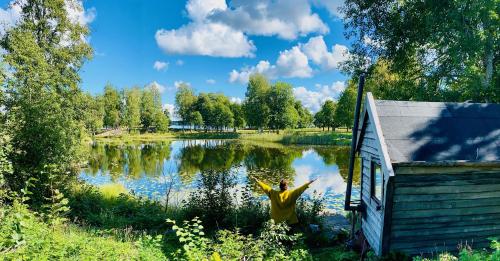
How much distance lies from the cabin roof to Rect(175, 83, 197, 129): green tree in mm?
90566

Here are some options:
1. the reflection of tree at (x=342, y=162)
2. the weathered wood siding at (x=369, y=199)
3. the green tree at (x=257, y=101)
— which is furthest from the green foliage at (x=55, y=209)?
the green tree at (x=257, y=101)

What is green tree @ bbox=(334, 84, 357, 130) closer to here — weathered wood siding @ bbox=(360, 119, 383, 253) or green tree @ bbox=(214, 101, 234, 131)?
green tree @ bbox=(214, 101, 234, 131)

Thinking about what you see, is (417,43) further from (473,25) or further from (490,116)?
(490,116)

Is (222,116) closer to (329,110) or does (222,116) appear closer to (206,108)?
(206,108)

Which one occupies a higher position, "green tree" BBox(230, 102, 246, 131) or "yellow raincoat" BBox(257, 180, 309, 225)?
"green tree" BBox(230, 102, 246, 131)

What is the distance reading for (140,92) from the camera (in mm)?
99438

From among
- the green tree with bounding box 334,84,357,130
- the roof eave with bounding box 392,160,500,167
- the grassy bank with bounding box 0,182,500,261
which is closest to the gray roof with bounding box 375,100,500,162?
the roof eave with bounding box 392,160,500,167

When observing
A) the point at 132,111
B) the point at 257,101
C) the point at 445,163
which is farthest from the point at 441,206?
the point at 132,111

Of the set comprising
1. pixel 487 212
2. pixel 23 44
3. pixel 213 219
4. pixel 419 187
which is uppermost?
pixel 23 44

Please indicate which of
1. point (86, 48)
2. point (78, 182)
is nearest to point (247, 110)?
point (86, 48)

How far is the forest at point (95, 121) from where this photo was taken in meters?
7.07

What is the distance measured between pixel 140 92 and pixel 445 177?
329ft

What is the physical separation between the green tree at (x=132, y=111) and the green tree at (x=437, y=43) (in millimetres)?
77184

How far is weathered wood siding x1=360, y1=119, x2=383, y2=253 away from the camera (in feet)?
26.0
